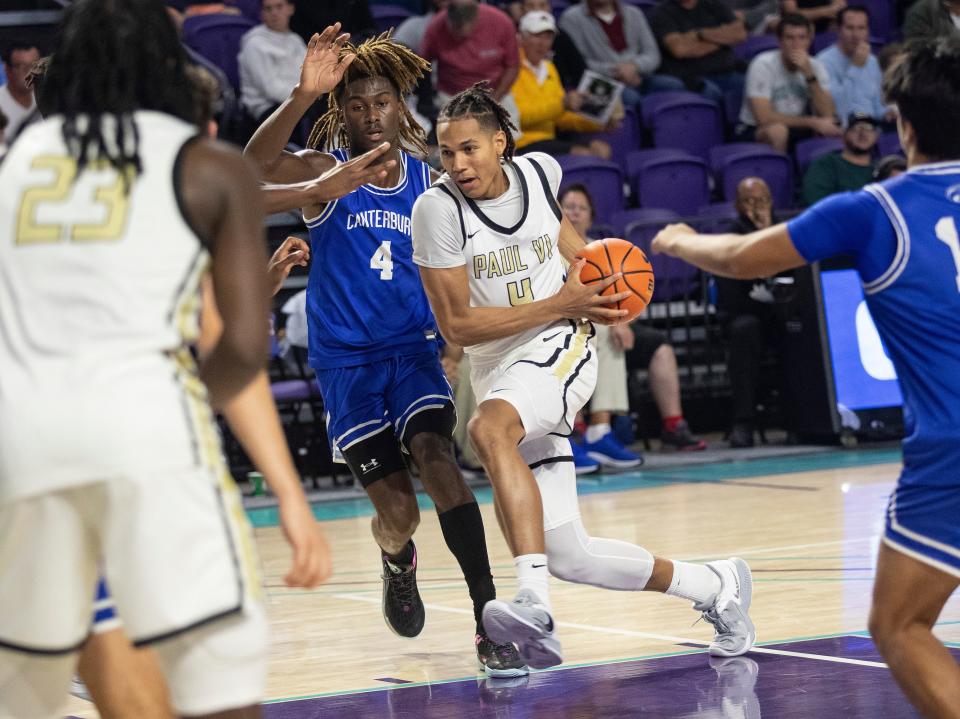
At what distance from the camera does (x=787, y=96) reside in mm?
13562

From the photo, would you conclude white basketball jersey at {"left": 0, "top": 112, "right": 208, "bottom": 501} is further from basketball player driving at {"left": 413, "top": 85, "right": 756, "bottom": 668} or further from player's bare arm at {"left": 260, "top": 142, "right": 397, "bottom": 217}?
basketball player driving at {"left": 413, "top": 85, "right": 756, "bottom": 668}

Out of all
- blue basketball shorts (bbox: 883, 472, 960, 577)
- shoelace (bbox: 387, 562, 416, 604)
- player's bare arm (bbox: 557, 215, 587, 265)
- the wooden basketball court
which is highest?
player's bare arm (bbox: 557, 215, 587, 265)

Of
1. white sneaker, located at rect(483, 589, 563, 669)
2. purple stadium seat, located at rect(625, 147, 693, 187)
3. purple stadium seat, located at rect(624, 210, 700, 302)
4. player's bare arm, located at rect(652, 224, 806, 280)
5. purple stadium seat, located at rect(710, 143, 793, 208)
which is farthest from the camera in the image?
purple stadium seat, located at rect(710, 143, 793, 208)

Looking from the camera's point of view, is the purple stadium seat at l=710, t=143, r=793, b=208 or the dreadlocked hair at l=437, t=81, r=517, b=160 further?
the purple stadium seat at l=710, t=143, r=793, b=208

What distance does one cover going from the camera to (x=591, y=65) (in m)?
13.7

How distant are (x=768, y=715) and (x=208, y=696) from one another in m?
2.22

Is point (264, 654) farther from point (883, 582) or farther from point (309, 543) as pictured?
point (883, 582)

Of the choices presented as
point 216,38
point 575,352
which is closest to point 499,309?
point 575,352

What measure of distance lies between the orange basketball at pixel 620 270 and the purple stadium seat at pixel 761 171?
26.4 feet

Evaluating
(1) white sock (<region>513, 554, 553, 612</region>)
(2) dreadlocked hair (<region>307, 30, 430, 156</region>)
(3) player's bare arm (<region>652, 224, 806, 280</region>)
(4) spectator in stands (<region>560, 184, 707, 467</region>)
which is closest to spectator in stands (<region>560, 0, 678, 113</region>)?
(4) spectator in stands (<region>560, 184, 707, 467</region>)

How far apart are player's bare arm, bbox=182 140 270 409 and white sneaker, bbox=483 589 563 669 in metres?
1.94

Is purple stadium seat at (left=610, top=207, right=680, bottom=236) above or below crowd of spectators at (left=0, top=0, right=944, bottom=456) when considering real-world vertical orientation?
below

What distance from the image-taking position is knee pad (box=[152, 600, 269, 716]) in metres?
2.34

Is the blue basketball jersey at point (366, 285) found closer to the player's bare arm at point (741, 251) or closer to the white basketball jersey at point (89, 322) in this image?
the player's bare arm at point (741, 251)
